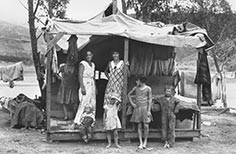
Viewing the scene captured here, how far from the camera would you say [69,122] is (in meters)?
9.97

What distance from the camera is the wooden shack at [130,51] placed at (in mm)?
8250

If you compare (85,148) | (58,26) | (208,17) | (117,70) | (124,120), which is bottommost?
(85,148)

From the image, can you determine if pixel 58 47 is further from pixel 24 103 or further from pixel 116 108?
pixel 116 108

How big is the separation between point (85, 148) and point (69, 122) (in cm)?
216

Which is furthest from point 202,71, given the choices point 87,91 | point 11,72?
point 11,72

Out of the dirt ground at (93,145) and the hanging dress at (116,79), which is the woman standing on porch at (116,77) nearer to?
the hanging dress at (116,79)

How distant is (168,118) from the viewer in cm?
825

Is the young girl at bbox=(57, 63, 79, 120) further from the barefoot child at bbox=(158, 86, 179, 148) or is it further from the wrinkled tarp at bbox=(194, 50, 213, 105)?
the wrinkled tarp at bbox=(194, 50, 213, 105)

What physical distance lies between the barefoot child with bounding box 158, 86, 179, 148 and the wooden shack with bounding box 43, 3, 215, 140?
0.28 metres

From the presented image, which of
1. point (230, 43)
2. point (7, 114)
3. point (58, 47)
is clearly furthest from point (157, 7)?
point (7, 114)

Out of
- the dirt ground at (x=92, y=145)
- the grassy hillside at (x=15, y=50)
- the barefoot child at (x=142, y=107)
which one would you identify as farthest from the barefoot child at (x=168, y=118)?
the grassy hillside at (x=15, y=50)

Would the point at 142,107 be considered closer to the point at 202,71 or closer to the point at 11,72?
the point at 202,71

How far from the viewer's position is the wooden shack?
8250 millimetres

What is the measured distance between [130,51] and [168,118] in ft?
6.90
